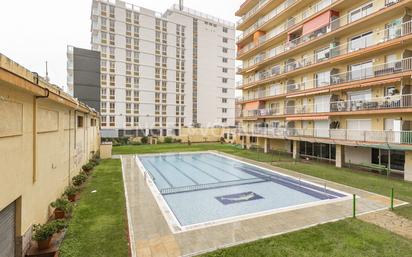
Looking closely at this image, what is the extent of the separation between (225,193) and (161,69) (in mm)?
46851

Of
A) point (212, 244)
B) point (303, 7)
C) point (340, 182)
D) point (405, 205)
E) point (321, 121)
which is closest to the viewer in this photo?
point (212, 244)

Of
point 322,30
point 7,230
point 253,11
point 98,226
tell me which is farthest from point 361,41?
point 7,230

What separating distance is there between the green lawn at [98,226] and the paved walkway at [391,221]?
361 inches

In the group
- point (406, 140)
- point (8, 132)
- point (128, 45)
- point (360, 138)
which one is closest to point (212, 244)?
point (8, 132)

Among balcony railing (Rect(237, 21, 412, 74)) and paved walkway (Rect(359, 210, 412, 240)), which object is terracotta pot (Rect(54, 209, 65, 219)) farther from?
balcony railing (Rect(237, 21, 412, 74))

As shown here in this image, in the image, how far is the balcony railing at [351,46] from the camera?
16.6 m

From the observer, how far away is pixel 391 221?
9102 mm

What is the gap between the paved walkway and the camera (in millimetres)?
8219

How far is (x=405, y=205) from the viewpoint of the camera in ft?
35.9

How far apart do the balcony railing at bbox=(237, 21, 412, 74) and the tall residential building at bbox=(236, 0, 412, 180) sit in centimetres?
7

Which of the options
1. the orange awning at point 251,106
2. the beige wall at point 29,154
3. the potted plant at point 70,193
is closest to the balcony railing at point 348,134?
the orange awning at point 251,106

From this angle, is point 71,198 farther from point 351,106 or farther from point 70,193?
point 351,106

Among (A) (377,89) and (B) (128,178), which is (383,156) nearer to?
(A) (377,89)

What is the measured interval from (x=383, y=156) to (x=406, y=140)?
403 cm
